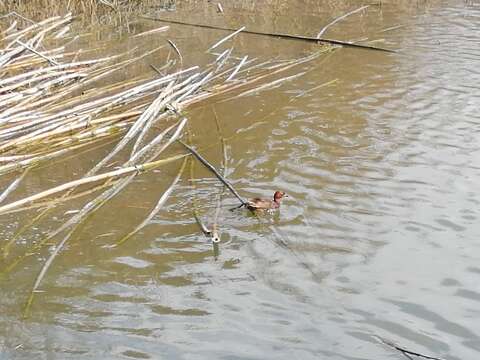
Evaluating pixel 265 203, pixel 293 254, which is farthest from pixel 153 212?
pixel 293 254

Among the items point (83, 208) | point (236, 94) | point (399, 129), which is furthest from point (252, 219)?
point (236, 94)

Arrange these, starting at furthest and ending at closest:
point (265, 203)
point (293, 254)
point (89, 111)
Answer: point (89, 111) → point (265, 203) → point (293, 254)

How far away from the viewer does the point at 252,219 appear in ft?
14.6

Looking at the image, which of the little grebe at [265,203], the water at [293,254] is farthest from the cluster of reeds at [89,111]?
the little grebe at [265,203]

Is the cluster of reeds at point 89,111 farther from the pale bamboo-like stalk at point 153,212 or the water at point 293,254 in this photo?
the water at point 293,254

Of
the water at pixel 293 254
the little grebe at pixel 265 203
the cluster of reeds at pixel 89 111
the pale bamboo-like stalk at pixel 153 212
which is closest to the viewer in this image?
the water at pixel 293 254

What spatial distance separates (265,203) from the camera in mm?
4430

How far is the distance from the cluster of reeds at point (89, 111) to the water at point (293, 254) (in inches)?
5.2

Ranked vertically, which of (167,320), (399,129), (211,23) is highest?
(211,23)

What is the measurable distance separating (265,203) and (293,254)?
0.48m

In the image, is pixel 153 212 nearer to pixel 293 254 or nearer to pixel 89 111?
pixel 293 254

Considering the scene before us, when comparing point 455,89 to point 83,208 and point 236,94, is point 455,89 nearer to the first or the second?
point 236,94

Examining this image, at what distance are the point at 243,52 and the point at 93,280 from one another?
5068 millimetres

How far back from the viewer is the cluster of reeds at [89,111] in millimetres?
4668
